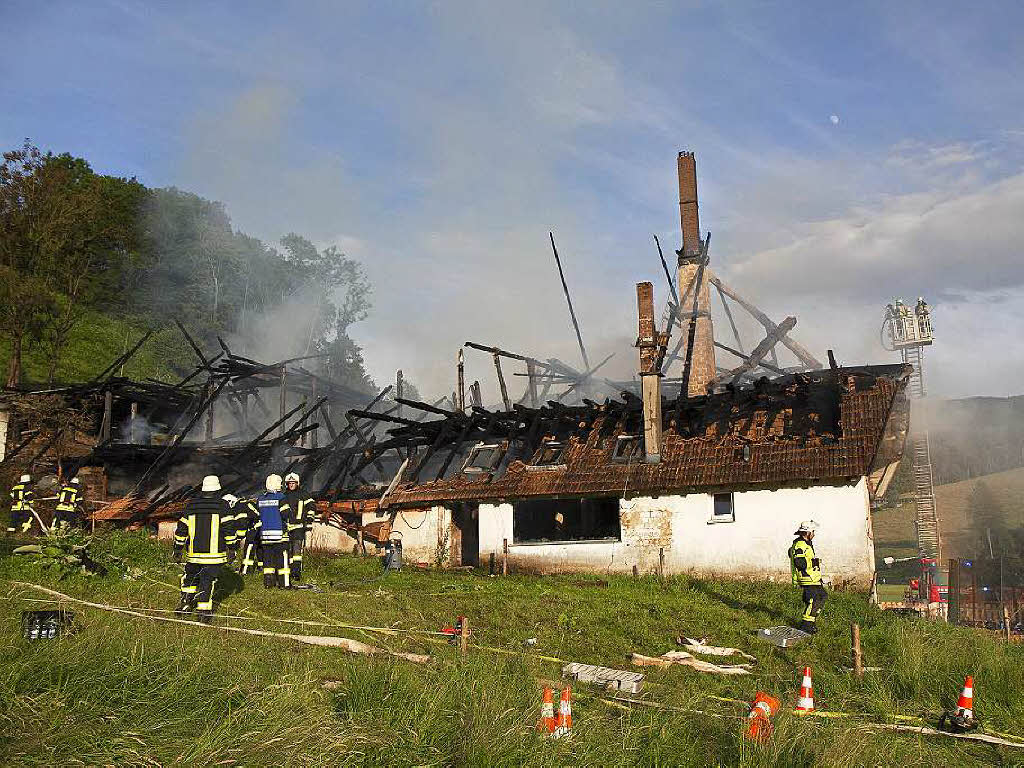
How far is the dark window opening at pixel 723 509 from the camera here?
1816 centimetres

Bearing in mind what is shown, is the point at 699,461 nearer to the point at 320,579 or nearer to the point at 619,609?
the point at 619,609

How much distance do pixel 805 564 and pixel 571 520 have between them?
40.5ft

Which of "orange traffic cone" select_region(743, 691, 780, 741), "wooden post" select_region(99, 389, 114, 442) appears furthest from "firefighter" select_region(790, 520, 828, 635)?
"wooden post" select_region(99, 389, 114, 442)

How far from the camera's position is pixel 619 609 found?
13742 millimetres

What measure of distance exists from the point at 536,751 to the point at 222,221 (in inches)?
2164

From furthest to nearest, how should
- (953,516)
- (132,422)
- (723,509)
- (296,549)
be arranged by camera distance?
(953,516), (132,422), (723,509), (296,549)

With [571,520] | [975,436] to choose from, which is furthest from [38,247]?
[975,436]

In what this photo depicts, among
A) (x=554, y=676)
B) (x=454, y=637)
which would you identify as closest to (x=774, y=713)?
(x=554, y=676)

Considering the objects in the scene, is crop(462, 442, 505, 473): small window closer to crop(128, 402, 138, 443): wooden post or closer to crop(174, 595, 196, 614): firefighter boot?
crop(174, 595, 196, 614): firefighter boot

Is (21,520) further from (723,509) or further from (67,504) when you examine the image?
(723,509)

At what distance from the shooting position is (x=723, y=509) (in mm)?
18391

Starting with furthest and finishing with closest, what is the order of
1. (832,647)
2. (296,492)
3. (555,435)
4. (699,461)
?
(555,435)
(699,461)
(296,492)
(832,647)

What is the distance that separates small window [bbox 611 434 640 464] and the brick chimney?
0.35 metres

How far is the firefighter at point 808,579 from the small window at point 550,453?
27.4ft
